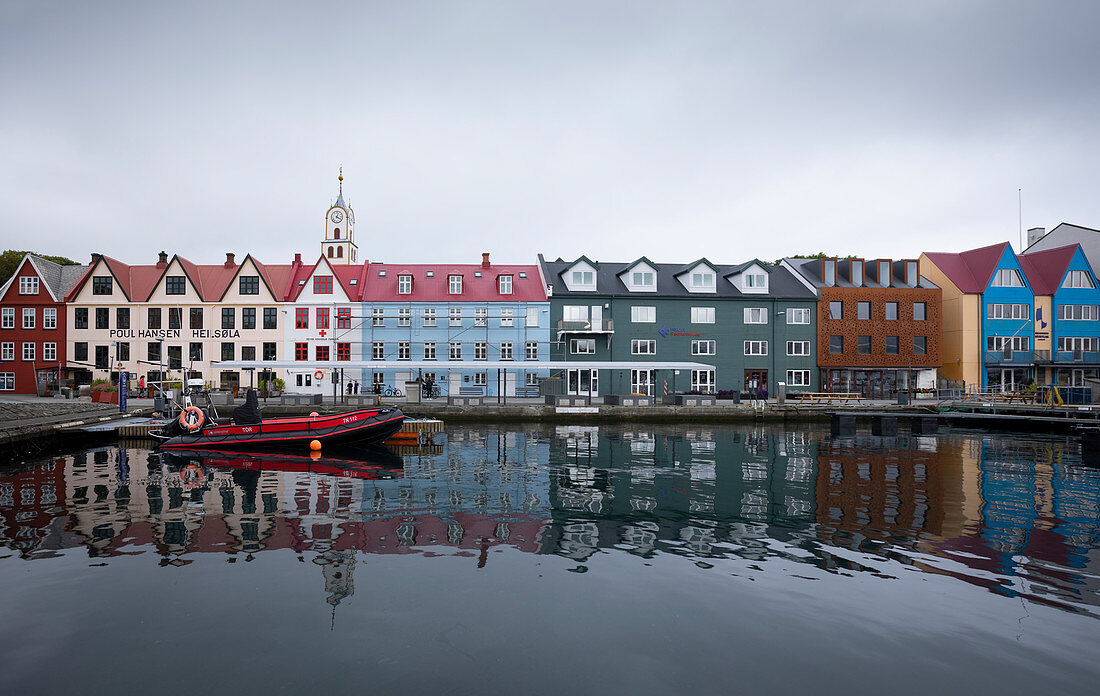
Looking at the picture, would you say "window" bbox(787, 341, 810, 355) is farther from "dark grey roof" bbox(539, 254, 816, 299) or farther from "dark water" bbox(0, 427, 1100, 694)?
"dark water" bbox(0, 427, 1100, 694)

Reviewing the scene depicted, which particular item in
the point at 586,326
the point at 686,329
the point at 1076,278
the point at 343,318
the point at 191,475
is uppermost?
the point at 1076,278

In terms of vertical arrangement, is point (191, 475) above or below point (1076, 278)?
below

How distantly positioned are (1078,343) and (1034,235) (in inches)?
591

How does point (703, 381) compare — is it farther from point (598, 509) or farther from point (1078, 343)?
point (598, 509)

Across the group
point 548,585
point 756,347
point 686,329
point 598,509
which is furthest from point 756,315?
point 548,585

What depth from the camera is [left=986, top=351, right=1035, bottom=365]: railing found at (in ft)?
168

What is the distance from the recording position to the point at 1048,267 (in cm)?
5369

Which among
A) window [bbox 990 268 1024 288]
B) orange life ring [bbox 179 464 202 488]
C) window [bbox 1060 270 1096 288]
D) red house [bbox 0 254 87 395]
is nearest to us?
orange life ring [bbox 179 464 202 488]

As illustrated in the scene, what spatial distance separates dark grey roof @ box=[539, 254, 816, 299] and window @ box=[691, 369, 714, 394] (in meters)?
6.56

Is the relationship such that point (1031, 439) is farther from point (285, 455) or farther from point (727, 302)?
point (285, 455)

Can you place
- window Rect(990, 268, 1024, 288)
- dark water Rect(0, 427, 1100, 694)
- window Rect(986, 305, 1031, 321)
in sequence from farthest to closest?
window Rect(990, 268, 1024, 288) → window Rect(986, 305, 1031, 321) → dark water Rect(0, 427, 1100, 694)

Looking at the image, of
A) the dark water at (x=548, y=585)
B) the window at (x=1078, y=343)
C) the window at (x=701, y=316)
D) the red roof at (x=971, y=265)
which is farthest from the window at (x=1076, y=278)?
the dark water at (x=548, y=585)

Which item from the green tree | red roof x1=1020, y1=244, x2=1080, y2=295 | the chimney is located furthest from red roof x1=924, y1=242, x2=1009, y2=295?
the green tree

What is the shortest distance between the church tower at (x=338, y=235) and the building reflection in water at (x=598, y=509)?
65590 mm
